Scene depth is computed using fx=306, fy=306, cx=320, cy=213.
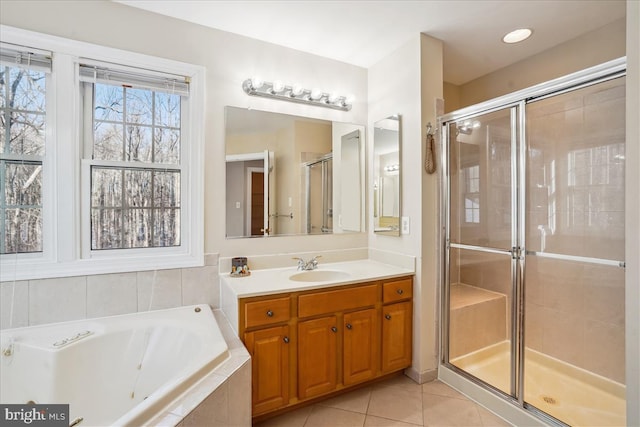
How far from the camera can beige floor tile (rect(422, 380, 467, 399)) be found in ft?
6.91

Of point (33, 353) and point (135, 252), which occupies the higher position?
point (135, 252)

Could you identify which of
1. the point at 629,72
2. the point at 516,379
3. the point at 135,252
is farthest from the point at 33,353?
the point at 629,72

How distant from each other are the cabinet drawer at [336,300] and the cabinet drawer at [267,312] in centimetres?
10

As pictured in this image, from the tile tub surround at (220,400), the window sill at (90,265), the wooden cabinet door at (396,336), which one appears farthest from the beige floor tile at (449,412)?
the window sill at (90,265)

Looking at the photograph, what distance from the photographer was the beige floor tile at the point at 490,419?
5.98ft

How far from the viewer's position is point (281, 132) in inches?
94.3

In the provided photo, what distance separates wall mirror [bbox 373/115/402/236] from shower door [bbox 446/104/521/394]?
0.39 metres

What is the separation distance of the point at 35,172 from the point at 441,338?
9.47 feet

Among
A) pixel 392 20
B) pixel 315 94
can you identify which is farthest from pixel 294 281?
pixel 392 20

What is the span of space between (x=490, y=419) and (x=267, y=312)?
1.51 m

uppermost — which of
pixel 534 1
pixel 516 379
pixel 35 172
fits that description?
pixel 534 1

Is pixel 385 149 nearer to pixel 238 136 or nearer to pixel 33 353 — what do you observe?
pixel 238 136

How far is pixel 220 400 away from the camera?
1303mm

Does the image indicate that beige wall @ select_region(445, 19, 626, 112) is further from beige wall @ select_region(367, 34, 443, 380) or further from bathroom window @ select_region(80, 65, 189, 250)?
bathroom window @ select_region(80, 65, 189, 250)
